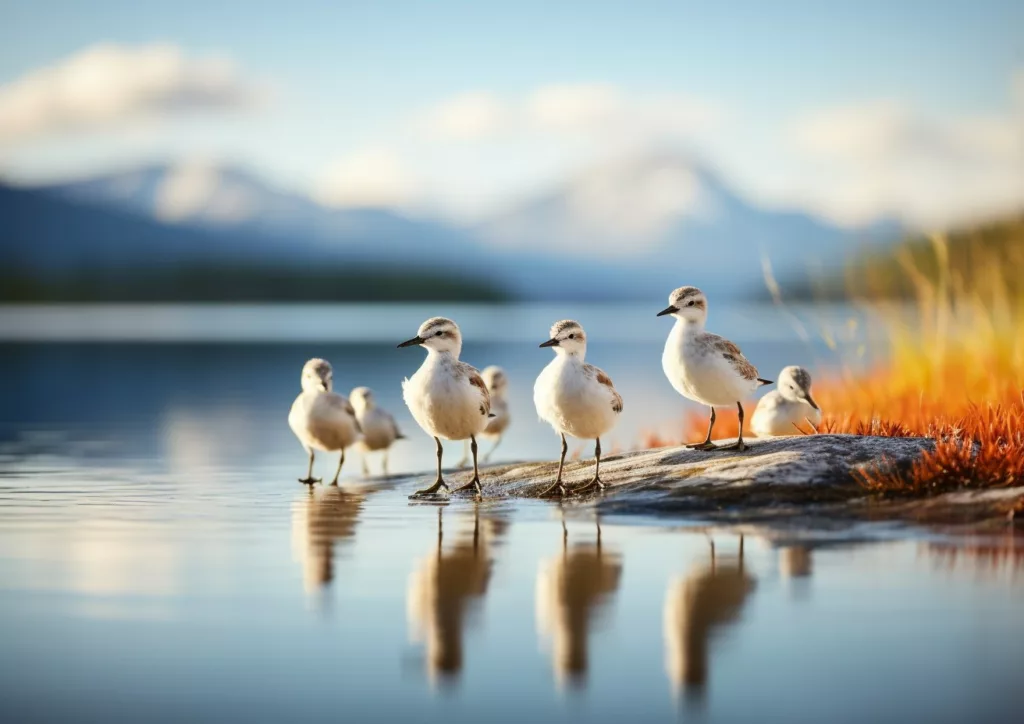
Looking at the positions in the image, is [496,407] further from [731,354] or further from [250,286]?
[250,286]

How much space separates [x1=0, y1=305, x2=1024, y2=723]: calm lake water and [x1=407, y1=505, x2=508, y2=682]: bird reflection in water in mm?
26

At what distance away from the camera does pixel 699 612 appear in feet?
26.9

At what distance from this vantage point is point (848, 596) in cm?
852

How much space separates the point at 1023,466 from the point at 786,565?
3.68 meters

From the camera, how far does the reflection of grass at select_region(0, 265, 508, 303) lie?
174m

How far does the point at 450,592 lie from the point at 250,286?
18631 centimetres

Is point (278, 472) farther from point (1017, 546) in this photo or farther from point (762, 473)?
point (1017, 546)

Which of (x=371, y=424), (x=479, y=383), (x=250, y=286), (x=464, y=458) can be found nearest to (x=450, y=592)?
(x=479, y=383)

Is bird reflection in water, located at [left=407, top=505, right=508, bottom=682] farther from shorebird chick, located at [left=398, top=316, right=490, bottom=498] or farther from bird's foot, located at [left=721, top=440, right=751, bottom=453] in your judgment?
bird's foot, located at [left=721, top=440, right=751, bottom=453]

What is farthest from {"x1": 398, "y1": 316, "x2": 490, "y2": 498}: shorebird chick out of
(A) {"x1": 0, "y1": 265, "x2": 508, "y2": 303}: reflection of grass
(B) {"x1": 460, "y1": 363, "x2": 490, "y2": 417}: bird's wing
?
(A) {"x1": 0, "y1": 265, "x2": 508, "y2": 303}: reflection of grass

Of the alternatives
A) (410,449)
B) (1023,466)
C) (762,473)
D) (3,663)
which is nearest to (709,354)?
(762,473)

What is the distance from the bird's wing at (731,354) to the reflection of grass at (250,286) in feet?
521

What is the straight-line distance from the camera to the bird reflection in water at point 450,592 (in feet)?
24.3

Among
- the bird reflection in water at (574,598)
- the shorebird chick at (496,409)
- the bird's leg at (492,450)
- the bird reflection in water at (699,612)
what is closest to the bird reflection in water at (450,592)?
the bird reflection in water at (574,598)
